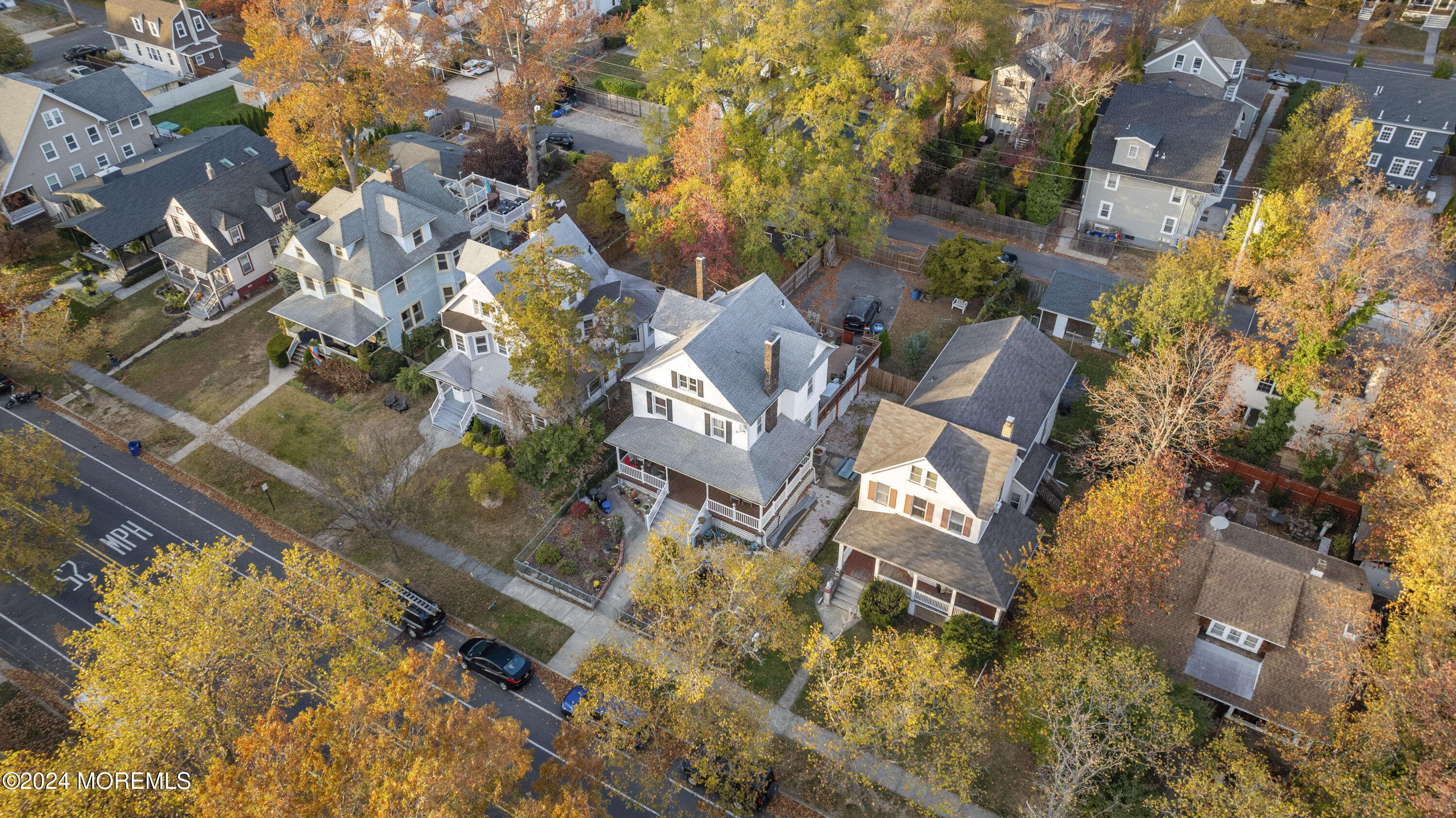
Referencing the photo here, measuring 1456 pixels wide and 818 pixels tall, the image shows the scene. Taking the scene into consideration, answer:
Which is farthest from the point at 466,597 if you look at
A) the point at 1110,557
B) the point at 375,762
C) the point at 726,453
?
the point at 1110,557

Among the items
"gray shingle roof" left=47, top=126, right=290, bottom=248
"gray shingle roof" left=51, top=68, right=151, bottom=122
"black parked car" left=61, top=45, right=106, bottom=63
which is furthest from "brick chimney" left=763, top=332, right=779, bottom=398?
"black parked car" left=61, top=45, right=106, bottom=63

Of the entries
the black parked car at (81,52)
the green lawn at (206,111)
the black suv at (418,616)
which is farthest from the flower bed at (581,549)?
the black parked car at (81,52)

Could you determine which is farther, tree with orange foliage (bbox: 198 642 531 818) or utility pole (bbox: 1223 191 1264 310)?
utility pole (bbox: 1223 191 1264 310)

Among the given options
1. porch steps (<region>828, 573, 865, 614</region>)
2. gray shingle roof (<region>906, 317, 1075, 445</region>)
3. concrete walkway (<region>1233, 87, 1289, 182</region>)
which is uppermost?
concrete walkway (<region>1233, 87, 1289, 182</region>)

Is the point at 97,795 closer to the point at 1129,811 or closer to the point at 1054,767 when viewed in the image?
the point at 1054,767

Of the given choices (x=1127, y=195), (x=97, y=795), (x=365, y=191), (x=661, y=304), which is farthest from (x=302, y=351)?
(x=1127, y=195)

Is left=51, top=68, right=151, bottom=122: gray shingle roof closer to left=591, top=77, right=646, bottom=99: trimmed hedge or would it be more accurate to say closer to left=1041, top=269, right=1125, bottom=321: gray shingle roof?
left=591, top=77, right=646, bottom=99: trimmed hedge
